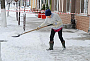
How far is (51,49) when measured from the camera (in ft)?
27.0

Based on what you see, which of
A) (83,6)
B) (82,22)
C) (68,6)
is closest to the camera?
(82,22)

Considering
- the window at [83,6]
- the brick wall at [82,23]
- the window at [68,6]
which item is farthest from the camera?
the window at [68,6]

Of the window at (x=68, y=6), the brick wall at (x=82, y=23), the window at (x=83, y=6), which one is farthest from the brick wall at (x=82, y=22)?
the window at (x=68, y=6)

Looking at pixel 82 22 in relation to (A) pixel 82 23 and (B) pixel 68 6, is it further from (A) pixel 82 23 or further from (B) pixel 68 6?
(B) pixel 68 6

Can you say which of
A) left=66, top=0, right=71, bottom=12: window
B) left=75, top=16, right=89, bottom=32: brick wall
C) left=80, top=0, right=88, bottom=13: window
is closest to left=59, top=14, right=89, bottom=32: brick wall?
left=75, top=16, right=89, bottom=32: brick wall

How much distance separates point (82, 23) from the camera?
48.2 feet

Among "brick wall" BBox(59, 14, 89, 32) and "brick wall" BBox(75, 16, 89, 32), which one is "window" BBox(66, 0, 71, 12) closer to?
"brick wall" BBox(59, 14, 89, 32)

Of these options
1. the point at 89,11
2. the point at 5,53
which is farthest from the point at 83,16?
the point at 5,53

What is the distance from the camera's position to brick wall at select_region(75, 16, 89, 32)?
13824 millimetres

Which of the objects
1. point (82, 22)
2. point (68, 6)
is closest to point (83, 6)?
point (82, 22)

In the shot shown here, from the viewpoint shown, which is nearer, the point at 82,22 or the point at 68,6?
the point at 82,22

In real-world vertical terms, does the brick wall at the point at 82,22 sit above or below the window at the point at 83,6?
below

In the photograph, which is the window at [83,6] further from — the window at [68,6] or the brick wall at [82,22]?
the window at [68,6]

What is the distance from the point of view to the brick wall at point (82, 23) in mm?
13824
